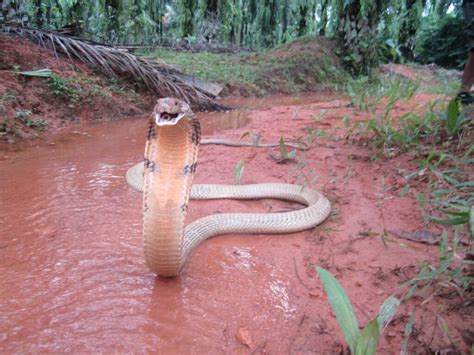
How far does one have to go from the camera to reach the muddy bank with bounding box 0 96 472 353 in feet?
5.55

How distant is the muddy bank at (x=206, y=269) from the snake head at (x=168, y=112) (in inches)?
35.1

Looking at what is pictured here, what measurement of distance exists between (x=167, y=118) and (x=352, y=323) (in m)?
1.21

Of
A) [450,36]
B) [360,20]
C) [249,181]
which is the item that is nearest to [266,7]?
[450,36]

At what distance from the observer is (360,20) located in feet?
43.0

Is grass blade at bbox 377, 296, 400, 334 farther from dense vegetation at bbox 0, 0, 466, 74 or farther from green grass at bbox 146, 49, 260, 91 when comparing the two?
green grass at bbox 146, 49, 260, 91

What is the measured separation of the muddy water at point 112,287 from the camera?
1670 millimetres

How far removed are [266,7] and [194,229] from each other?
1194 inches

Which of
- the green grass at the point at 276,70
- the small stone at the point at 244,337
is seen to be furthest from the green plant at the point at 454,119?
the green grass at the point at 276,70

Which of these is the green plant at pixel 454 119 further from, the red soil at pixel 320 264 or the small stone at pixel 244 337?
the small stone at pixel 244 337

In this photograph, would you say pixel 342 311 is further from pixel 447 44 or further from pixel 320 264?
pixel 447 44

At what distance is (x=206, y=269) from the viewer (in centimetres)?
230

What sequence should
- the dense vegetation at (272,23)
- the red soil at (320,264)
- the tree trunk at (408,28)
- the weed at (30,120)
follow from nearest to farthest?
the red soil at (320,264), the weed at (30,120), the dense vegetation at (272,23), the tree trunk at (408,28)

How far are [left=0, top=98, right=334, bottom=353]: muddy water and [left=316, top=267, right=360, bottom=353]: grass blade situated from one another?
32cm

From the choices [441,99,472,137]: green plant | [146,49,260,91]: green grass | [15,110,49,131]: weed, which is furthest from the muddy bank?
[146,49,260,91]: green grass
